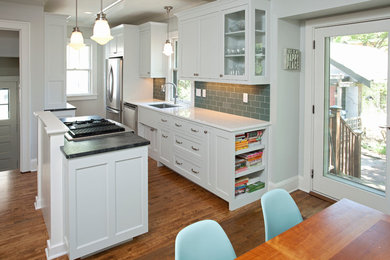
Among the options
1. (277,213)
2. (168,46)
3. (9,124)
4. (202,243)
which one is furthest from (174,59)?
(202,243)

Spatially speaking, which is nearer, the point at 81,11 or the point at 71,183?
the point at 71,183

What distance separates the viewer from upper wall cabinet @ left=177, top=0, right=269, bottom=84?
3354 millimetres

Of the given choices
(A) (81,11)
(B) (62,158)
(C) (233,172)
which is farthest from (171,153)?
(A) (81,11)

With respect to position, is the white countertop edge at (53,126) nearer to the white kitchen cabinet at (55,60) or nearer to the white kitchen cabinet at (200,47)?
the white kitchen cabinet at (200,47)

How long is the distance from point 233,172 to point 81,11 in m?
3.98

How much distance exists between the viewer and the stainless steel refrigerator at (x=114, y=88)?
574 cm

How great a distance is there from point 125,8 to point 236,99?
2.48 meters

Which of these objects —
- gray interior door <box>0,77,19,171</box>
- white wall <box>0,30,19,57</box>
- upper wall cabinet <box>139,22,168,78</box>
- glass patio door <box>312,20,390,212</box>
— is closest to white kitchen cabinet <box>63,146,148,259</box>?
glass patio door <box>312,20,390,212</box>

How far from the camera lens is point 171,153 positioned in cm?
428

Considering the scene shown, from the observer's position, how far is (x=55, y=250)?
2.43 meters

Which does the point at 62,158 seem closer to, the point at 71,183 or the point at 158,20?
the point at 71,183

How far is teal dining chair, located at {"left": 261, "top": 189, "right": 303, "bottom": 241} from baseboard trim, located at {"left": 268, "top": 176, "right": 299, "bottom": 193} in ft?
5.80

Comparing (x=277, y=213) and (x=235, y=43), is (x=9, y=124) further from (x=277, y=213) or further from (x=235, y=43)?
(x=277, y=213)

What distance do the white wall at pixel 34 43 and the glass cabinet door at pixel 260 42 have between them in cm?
311
